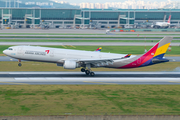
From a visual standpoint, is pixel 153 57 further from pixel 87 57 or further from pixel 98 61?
pixel 87 57

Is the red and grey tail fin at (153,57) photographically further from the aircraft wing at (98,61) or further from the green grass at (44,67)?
the green grass at (44,67)

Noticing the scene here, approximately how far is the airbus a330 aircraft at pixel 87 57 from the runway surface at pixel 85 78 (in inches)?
88.3

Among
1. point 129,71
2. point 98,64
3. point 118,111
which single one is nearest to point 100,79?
point 98,64

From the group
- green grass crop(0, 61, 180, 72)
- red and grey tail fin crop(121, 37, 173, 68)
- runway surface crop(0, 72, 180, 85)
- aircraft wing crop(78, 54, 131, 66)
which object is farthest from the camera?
green grass crop(0, 61, 180, 72)

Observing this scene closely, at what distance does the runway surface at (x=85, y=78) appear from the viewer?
44531 mm

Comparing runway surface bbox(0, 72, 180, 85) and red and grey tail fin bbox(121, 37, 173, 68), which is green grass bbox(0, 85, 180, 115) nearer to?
runway surface bbox(0, 72, 180, 85)

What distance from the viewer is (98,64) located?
49188 millimetres

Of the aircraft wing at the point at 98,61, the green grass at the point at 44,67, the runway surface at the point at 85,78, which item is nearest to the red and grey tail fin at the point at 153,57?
the runway surface at the point at 85,78

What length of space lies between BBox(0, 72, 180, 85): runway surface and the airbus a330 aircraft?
88.3 inches

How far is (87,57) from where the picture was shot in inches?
1954

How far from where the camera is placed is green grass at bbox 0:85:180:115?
29.8 metres

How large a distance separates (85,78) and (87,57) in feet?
14.3

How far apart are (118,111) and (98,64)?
2005 cm

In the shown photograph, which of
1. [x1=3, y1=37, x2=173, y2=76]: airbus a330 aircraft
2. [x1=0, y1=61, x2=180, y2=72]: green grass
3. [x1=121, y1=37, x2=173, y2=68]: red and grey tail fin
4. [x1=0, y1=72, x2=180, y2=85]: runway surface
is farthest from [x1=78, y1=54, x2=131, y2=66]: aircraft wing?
A: [x1=0, y1=61, x2=180, y2=72]: green grass
